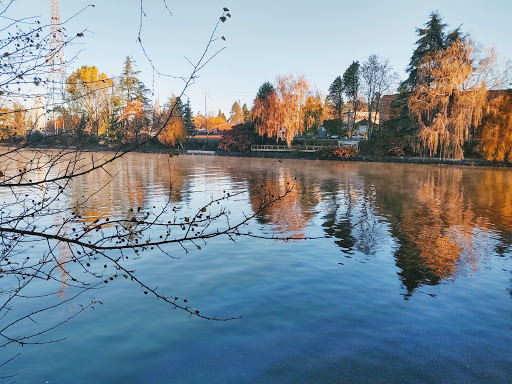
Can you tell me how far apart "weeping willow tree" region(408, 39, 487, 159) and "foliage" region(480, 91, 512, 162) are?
115 cm

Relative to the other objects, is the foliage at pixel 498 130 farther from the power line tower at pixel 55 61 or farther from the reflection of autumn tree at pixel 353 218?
the power line tower at pixel 55 61

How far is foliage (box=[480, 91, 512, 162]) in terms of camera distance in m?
36.5

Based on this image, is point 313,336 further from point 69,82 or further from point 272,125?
point 272,125

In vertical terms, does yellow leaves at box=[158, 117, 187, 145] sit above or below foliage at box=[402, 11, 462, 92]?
below

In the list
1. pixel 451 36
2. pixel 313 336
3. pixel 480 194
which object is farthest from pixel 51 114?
pixel 451 36

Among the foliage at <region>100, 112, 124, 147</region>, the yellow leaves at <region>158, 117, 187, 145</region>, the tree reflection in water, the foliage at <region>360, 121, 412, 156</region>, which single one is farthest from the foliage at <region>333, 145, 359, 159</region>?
the foliage at <region>100, 112, 124, 147</region>

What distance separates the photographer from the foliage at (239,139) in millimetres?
61594

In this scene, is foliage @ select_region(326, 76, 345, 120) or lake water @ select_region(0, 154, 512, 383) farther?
foliage @ select_region(326, 76, 345, 120)

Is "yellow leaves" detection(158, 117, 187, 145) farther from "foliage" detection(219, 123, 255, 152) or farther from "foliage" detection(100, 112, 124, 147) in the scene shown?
"foliage" detection(219, 123, 255, 152)

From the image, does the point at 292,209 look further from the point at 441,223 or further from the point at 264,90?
the point at 264,90

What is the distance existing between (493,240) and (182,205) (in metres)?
10.7

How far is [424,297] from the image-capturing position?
22.0 feet

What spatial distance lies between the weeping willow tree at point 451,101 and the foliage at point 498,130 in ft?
3.76

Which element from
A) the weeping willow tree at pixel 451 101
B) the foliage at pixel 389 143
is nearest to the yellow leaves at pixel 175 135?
the foliage at pixel 389 143
